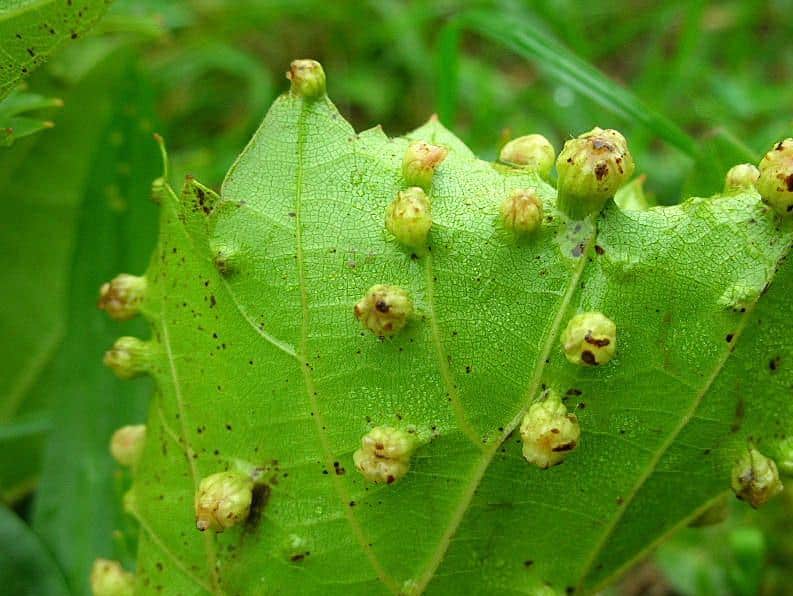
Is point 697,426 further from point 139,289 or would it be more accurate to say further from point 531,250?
point 139,289

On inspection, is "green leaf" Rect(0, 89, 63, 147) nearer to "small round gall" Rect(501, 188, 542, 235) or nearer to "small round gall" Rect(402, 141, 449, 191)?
"small round gall" Rect(402, 141, 449, 191)

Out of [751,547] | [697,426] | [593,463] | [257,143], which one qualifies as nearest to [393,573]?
[593,463]

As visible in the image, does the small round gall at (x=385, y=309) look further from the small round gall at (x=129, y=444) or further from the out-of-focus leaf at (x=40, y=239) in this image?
the out-of-focus leaf at (x=40, y=239)

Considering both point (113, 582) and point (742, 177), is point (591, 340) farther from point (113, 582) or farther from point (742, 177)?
point (113, 582)

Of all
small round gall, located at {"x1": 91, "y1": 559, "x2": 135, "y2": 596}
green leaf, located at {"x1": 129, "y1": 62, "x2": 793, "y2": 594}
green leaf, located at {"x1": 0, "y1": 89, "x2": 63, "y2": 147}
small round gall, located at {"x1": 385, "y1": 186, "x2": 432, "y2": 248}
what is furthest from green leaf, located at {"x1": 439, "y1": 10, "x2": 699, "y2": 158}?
small round gall, located at {"x1": 91, "y1": 559, "x2": 135, "y2": 596}

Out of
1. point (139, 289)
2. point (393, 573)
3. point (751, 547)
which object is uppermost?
point (139, 289)

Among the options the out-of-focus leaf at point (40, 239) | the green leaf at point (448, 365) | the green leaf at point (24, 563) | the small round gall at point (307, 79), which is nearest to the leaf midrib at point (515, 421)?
the green leaf at point (448, 365)
